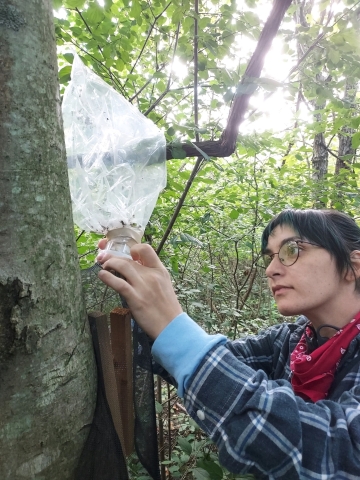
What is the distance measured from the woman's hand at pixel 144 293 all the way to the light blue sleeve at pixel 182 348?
0.03 m

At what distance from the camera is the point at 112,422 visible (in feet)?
2.49

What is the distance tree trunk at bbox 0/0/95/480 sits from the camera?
2.04 feet

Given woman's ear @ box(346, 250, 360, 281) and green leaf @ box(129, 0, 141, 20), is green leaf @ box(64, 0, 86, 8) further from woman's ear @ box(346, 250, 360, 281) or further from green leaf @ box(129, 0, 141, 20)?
woman's ear @ box(346, 250, 360, 281)

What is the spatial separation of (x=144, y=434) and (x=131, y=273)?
1.55 ft

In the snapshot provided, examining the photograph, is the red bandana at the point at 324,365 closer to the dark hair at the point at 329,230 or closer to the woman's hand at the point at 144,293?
the dark hair at the point at 329,230

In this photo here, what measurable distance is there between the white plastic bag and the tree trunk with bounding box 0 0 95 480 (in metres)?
0.21

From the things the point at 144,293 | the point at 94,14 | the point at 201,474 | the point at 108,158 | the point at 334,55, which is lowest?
the point at 201,474

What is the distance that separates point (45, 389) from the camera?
0.66m

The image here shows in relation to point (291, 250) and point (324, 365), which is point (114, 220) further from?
point (324, 365)

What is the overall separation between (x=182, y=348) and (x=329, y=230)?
76cm

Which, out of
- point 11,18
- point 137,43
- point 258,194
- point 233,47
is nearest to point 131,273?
point 11,18

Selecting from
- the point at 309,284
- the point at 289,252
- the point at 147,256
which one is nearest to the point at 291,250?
the point at 289,252

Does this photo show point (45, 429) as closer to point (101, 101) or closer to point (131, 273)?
point (131, 273)

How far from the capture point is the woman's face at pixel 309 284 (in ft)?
3.71
